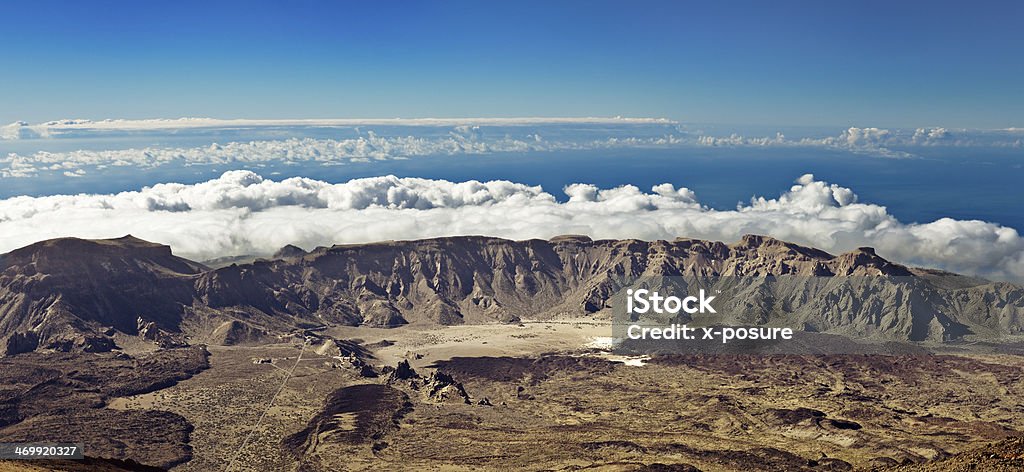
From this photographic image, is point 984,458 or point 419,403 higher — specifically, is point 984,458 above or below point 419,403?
above

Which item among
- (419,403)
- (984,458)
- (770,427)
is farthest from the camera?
(419,403)

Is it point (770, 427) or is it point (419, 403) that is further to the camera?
point (419, 403)

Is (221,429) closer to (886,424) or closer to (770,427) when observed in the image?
(770,427)

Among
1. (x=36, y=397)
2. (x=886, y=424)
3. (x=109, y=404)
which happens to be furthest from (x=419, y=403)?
(x=886, y=424)

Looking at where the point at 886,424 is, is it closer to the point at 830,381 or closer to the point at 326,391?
the point at 830,381

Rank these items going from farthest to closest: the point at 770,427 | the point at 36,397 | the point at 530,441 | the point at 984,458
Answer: the point at 36,397, the point at 770,427, the point at 530,441, the point at 984,458

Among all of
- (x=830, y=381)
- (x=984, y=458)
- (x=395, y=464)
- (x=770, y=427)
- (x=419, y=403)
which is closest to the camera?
(x=984, y=458)

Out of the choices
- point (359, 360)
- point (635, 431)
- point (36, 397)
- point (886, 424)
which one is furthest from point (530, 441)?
point (36, 397)

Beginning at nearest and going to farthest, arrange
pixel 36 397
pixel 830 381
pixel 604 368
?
pixel 36 397, pixel 830 381, pixel 604 368

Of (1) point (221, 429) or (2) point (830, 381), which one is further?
(2) point (830, 381)
